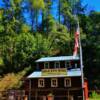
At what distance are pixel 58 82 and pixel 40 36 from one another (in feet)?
61.7

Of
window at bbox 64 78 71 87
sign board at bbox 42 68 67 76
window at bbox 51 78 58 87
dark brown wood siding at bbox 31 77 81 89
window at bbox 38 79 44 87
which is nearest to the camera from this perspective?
dark brown wood siding at bbox 31 77 81 89

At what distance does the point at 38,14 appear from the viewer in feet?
286

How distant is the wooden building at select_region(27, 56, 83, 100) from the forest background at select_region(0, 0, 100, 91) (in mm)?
6649

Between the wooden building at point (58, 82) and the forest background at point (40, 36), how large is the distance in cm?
665

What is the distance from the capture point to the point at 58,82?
64.8m

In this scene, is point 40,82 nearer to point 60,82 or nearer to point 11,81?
point 60,82

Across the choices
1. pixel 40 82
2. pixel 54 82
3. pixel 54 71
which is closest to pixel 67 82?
pixel 54 82

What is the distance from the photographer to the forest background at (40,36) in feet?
247

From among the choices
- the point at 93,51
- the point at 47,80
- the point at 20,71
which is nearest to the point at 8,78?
the point at 20,71

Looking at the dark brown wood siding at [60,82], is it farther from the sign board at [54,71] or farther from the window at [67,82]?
the sign board at [54,71]

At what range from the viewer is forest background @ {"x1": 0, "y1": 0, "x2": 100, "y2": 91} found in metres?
75.2

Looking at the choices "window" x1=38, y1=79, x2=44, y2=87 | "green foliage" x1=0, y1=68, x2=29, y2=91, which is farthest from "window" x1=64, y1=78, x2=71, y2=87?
"green foliage" x1=0, y1=68, x2=29, y2=91

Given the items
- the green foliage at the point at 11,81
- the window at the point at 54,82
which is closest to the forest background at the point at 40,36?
the green foliage at the point at 11,81

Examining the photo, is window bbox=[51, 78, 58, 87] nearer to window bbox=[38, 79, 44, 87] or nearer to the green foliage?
window bbox=[38, 79, 44, 87]
